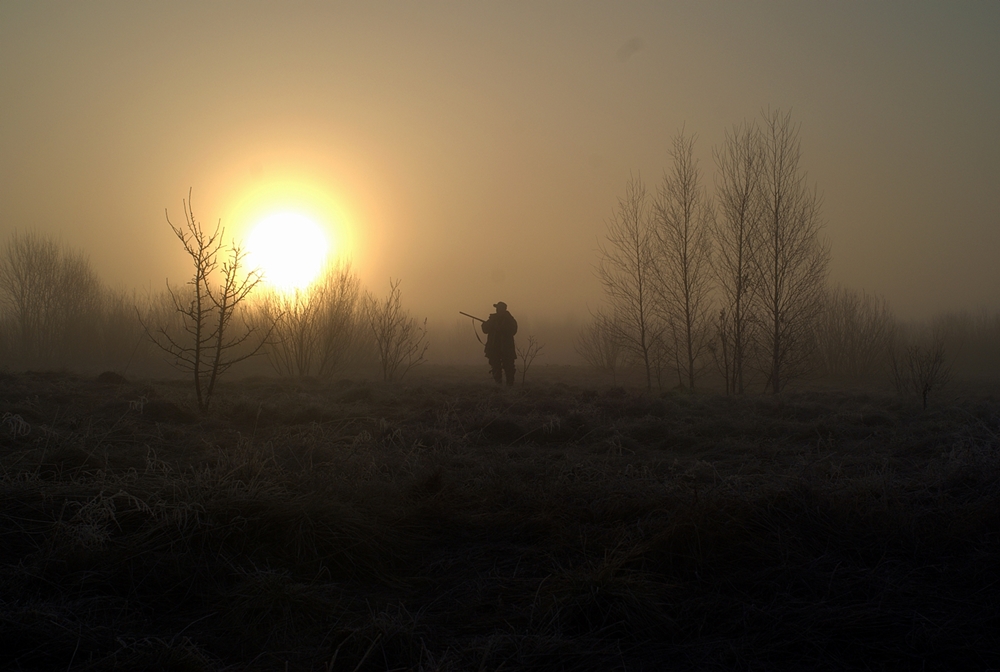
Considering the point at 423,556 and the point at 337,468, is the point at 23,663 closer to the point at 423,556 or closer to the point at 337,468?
the point at 423,556

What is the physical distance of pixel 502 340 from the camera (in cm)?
1484

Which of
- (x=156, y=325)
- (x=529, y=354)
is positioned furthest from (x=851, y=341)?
(x=156, y=325)

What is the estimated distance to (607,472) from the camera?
4809mm

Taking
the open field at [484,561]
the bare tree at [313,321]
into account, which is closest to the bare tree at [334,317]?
the bare tree at [313,321]

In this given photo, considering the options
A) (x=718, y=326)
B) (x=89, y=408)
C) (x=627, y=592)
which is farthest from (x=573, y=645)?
(x=718, y=326)

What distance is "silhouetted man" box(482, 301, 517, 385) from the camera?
14.8 meters

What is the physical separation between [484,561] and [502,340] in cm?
1157

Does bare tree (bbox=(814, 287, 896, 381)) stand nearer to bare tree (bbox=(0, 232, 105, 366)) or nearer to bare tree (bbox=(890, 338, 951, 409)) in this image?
bare tree (bbox=(890, 338, 951, 409))

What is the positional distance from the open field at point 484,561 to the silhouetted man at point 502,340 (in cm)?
928

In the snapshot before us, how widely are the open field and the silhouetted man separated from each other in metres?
9.28

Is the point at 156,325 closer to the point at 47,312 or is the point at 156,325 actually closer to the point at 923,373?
the point at 47,312

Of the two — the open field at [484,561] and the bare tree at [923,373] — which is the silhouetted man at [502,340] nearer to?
the bare tree at [923,373]

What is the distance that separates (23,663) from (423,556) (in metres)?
1.77

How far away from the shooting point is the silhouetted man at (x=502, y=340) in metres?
14.8
